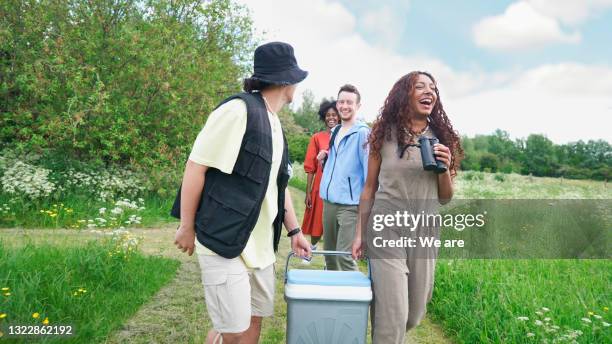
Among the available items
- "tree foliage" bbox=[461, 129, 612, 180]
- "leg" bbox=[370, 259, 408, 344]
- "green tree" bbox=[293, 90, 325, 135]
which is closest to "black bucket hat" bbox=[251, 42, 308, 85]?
"leg" bbox=[370, 259, 408, 344]

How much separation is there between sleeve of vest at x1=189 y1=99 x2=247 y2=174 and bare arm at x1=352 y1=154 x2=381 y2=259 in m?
1.02

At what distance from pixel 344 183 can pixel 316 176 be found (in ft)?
5.27

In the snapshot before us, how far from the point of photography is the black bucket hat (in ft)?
7.87

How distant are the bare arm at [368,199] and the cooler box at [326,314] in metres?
0.45

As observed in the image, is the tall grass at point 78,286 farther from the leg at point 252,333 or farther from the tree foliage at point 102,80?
the tree foliage at point 102,80

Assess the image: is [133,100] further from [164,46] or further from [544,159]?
[544,159]

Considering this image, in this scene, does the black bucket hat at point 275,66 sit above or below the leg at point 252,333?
above

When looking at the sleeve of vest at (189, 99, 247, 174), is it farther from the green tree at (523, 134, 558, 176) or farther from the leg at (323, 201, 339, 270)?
the green tree at (523, 134, 558, 176)

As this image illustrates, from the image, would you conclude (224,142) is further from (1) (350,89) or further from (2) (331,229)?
(1) (350,89)

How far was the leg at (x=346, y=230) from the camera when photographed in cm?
400

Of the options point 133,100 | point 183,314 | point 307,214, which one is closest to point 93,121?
point 133,100

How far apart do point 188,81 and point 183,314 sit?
7334 mm

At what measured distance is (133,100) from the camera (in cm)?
984

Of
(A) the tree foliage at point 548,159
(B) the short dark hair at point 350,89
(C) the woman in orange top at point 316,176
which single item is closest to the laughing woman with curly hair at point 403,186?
(B) the short dark hair at point 350,89
